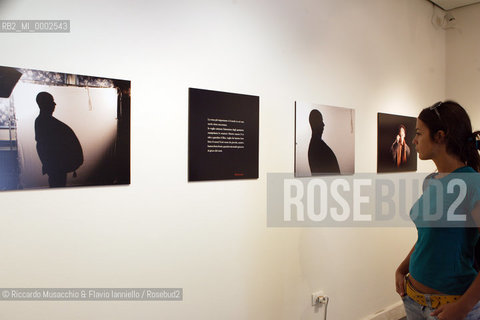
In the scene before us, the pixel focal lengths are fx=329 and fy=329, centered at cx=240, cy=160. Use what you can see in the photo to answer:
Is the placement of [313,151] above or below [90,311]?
above

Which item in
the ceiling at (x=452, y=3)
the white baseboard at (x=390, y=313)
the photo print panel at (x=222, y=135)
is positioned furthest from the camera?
the ceiling at (x=452, y=3)

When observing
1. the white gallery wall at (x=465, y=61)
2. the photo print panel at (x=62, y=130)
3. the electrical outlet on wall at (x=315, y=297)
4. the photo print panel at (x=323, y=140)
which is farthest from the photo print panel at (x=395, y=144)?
the photo print panel at (x=62, y=130)

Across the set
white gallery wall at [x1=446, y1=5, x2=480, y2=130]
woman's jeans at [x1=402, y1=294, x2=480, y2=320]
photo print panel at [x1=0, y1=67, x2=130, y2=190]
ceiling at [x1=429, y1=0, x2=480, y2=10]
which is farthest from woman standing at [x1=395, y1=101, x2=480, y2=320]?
ceiling at [x1=429, y1=0, x2=480, y2=10]

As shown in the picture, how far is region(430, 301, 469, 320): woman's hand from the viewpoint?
1.30 meters

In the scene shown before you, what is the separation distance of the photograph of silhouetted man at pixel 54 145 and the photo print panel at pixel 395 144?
2.55 meters

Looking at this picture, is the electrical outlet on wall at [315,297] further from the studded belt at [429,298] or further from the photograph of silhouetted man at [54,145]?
the photograph of silhouetted man at [54,145]

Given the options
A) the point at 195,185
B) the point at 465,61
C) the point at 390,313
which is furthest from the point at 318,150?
the point at 465,61

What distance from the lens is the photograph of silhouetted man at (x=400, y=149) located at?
10.5 ft

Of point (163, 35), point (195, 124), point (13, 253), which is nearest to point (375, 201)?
point (195, 124)

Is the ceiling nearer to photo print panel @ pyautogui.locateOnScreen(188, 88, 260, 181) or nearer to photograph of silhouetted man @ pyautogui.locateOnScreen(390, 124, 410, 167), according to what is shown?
photograph of silhouetted man @ pyautogui.locateOnScreen(390, 124, 410, 167)

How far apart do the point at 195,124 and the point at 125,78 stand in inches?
17.7

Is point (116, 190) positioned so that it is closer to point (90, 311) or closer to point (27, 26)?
point (90, 311)

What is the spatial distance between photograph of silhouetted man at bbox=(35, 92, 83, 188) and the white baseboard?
2.79 meters

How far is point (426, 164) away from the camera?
3.68 meters
